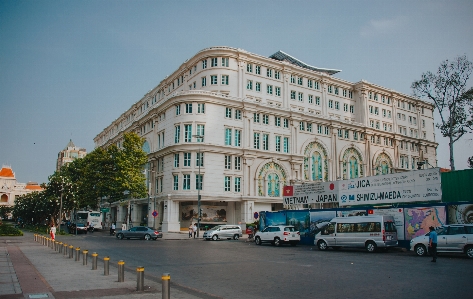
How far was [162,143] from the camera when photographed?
57.3m

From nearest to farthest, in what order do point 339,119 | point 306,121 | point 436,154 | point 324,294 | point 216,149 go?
point 324,294
point 216,149
point 306,121
point 339,119
point 436,154

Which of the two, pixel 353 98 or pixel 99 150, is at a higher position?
pixel 353 98

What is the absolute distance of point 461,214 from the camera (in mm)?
22609

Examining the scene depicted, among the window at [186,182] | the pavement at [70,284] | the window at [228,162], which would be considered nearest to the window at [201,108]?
the window at [228,162]

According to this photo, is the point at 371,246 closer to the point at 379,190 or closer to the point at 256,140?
the point at 379,190

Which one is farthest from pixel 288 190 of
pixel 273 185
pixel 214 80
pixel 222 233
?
pixel 214 80

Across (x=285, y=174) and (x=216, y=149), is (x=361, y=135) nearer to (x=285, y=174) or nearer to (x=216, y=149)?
(x=285, y=174)

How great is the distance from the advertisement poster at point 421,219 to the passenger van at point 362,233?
5.66 ft

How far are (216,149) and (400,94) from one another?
148 feet

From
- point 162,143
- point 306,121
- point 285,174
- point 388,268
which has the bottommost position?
point 388,268

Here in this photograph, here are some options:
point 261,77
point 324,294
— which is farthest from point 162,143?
point 324,294

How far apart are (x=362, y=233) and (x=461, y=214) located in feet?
18.6

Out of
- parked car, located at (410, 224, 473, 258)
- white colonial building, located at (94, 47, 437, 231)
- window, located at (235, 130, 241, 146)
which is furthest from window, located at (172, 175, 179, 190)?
parked car, located at (410, 224, 473, 258)

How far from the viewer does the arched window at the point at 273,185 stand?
5574 cm
